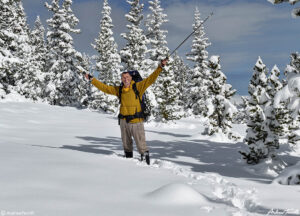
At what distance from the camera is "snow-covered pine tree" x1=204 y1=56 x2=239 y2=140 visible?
1930cm

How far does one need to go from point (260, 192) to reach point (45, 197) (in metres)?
3.72

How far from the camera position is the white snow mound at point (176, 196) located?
412 centimetres

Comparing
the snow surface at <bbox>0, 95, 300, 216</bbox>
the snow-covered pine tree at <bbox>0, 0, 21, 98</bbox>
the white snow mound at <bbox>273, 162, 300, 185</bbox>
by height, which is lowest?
the white snow mound at <bbox>273, 162, 300, 185</bbox>

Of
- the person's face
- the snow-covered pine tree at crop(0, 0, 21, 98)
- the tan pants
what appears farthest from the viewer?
the snow-covered pine tree at crop(0, 0, 21, 98)

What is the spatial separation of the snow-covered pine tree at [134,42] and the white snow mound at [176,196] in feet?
79.3

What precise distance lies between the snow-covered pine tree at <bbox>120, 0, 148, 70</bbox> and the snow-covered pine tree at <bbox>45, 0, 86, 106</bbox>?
10396 millimetres

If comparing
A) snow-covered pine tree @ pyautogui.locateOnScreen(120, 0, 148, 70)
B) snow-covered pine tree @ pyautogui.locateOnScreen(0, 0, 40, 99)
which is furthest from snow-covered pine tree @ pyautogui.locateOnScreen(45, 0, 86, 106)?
snow-covered pine tree @ pyautogui.locateOnScreen(120, 0, 148, 70)

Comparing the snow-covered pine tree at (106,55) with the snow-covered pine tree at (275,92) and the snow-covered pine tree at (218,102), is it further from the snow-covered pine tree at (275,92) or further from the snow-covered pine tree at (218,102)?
the snow-covered pine tree at (275,92)

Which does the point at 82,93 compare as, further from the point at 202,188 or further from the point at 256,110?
the point at 202,188

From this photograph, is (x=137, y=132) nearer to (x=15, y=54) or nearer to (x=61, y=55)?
(x=15, y=54)

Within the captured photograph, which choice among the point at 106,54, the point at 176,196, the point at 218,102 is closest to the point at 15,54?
the point at 106,54

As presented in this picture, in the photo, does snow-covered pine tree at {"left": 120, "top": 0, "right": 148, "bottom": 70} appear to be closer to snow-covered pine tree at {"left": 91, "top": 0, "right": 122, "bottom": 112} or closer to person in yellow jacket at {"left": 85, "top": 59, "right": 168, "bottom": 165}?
snow-covered pine tree at {"left": 91, "top": 0, "right": 122, "bottom": 112}

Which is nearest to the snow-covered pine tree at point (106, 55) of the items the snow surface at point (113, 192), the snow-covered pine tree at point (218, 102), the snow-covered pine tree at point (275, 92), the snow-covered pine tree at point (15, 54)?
the snow-covered pine tree at point (15, 54)

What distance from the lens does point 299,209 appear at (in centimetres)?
431
